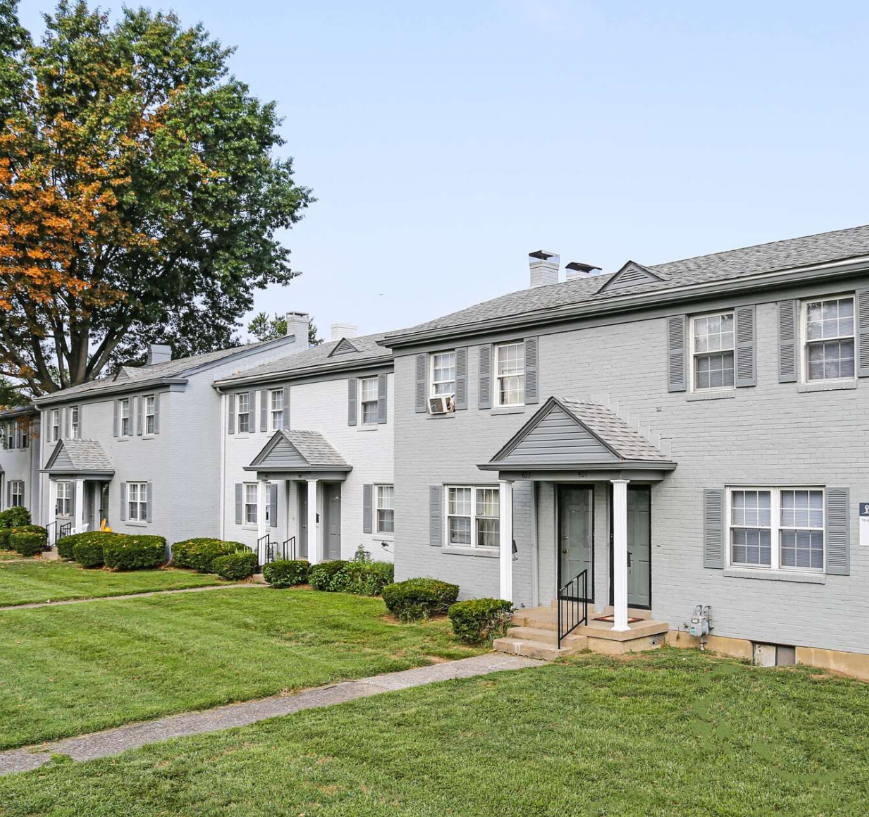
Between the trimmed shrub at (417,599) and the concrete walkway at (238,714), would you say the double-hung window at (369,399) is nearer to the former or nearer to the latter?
the trimmed shrub at (417,599)

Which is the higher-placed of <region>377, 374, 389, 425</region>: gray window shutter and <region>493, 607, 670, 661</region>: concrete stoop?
<region>377, 374, 389, 425</region>: gray window shutter

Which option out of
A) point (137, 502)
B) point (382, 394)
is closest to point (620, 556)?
point (382, 394)

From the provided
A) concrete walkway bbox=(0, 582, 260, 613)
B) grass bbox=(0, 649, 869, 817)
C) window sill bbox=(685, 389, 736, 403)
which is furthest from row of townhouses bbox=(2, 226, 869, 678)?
concrete walkway bbox=(0, 582, 260, 613)

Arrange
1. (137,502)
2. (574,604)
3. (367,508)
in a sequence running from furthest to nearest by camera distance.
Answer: (137,502), (367,508), (574,604)

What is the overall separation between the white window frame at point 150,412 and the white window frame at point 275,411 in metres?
4.77

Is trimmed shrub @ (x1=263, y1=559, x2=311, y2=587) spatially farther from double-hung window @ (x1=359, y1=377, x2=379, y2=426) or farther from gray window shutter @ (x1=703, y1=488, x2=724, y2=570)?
gray window shutter @ (x1=703, y1=488, x2=724, y2=570)

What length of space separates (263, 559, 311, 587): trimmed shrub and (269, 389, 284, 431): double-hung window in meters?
5.08

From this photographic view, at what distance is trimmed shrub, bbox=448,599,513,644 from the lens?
1452 centimetres

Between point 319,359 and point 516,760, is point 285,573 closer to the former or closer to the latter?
point 319,359

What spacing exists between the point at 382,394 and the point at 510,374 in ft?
19.1

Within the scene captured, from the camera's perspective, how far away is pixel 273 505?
2555 cm

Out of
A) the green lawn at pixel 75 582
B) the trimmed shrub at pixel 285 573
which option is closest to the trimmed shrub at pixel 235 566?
the green lawn at pixel 75 582

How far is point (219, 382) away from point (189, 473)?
123 inches

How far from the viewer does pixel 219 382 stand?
92.8 ft
